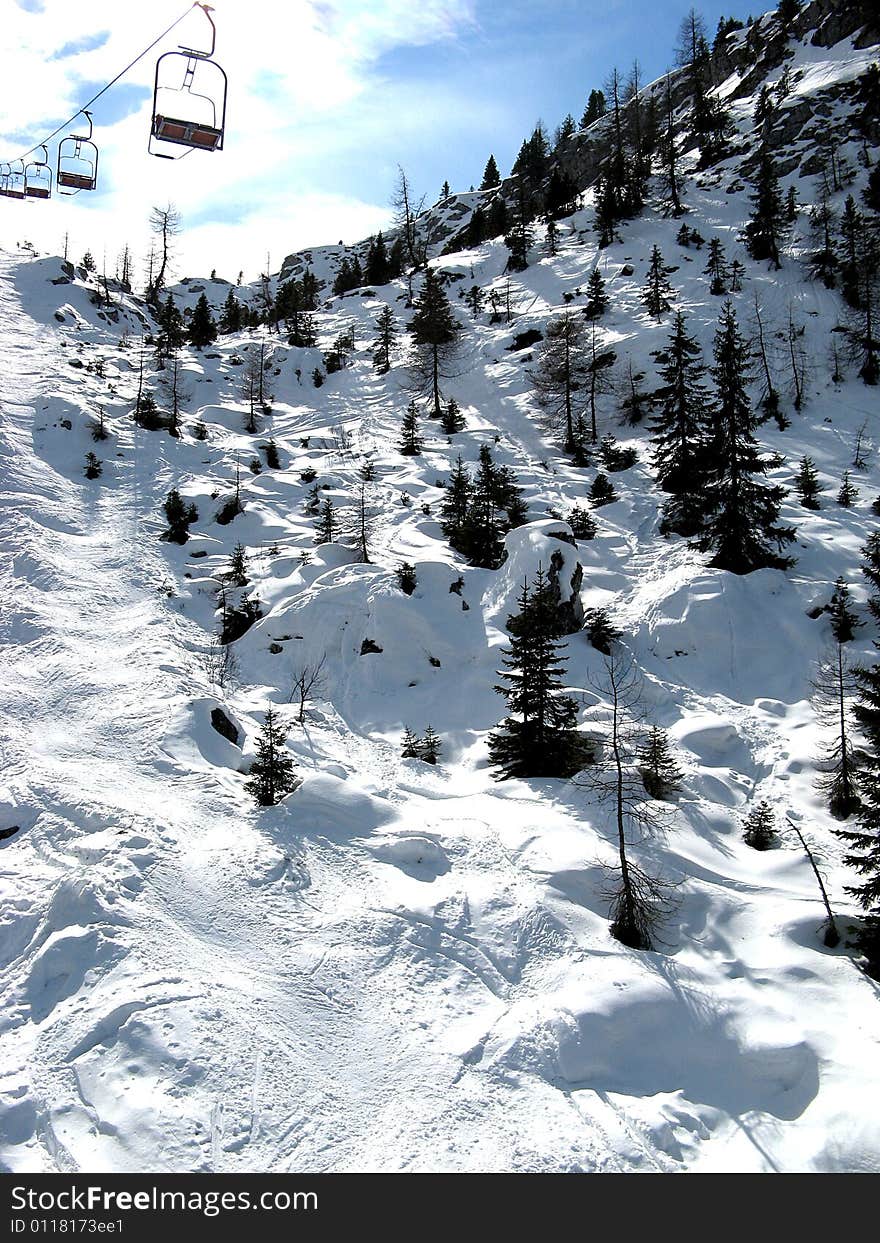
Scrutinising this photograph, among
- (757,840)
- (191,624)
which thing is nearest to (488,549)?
(191,624)

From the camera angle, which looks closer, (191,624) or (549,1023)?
(549,1023)

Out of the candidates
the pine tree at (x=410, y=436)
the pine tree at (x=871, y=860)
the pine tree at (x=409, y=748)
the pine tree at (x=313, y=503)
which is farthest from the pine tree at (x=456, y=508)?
the pine tree at (x=871, y=860)

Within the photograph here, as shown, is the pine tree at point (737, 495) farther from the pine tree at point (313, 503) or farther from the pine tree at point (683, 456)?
the pine tree at point (313, 503)

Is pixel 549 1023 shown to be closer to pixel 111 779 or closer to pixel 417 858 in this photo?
pixel 417 858

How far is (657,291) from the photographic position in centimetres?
4606

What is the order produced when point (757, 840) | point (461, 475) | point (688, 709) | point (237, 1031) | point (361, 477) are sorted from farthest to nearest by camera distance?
1. point (361, 477)
2. point (461, 475)
3. point (688, 709)
4. point (757, 840)
5. point (237, 1031)

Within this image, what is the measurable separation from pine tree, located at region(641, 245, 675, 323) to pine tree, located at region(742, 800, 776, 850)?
41.9 meters

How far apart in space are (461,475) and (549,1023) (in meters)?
26.1

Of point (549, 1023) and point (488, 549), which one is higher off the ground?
point (488, 549)

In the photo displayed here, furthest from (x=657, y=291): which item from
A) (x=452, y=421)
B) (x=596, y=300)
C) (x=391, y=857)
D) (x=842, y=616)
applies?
(x=391, y=857)

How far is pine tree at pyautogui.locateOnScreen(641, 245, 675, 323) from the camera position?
1816 inches

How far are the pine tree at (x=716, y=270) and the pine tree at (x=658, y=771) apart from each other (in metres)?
46.3
